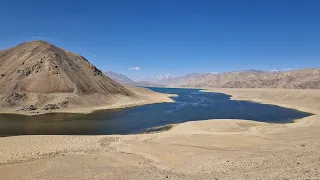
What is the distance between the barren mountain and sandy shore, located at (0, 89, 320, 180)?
44.2m

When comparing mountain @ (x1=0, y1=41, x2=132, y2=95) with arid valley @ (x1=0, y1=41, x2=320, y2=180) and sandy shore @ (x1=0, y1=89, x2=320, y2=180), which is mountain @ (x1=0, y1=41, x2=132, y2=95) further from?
sandy shore @ (x1=0, y1=89, x2=320, y2=180)

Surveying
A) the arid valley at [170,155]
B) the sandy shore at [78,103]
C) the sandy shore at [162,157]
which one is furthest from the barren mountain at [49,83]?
the sandy shore at [162,157]

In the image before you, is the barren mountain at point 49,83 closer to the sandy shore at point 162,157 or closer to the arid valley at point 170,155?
the arid valley at point 170,155

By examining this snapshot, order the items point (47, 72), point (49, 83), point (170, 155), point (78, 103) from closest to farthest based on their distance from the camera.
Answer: point (170, 155), point (78, 103), point (49, 83), point (47, 72)

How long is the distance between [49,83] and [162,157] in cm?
6736

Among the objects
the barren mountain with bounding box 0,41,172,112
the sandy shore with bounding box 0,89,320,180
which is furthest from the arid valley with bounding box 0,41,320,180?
the barren mountain with bounding box 0,41,172,112

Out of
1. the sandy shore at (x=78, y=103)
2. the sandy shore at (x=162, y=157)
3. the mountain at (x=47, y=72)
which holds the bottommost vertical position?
the sandy shore at (x=162, y=157)

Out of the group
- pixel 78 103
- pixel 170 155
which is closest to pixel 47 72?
pixel 78 103

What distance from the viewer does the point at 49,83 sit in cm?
8625

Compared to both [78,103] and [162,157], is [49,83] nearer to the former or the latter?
[78,103]

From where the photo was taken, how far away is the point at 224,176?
20156 mm

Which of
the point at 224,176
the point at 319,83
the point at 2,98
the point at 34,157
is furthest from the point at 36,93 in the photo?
the point at 319,83

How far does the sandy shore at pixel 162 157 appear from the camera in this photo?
21.4 meters

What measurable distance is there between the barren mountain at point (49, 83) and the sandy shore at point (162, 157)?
44232 mm
